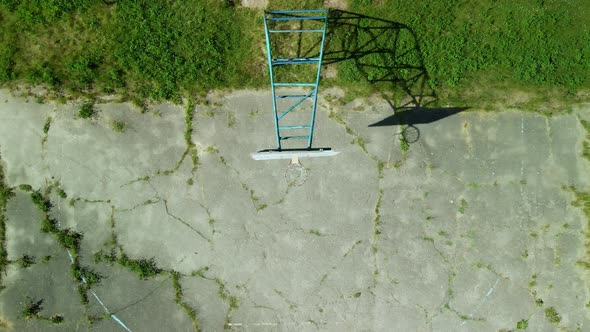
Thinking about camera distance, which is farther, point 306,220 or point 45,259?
point 306,220

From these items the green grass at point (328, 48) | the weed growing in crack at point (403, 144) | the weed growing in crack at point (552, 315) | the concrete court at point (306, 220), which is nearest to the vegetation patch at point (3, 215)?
the concrete court at point (306, 220)

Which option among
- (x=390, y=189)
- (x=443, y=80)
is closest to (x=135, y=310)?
(x=390, y=189)

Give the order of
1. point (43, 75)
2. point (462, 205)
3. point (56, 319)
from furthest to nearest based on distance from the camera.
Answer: point (462, 205)
point (56, 319)
point (43, 75)

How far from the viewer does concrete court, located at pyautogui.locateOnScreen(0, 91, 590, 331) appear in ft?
26.6

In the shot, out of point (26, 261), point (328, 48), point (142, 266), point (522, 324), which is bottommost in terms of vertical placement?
point (522, 324)

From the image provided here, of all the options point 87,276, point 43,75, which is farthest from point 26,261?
point 43,75

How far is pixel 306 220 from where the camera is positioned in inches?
322

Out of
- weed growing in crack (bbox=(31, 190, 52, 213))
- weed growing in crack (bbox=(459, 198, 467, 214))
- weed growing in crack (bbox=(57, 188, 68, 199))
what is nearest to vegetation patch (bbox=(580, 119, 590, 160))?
weed growing in crack (bbox=(459, 198, 467, 214))

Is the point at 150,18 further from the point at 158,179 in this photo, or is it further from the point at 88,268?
the point at 88,268

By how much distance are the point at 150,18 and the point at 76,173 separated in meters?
3.13

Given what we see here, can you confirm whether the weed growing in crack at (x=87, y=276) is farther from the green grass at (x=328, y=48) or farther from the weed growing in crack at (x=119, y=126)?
the green grass at (x=328, y=48)

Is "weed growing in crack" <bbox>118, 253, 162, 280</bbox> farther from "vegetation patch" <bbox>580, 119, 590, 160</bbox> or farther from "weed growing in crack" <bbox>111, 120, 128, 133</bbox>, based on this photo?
"vegetation patch" <bbox>580, 119, 590, 160</bbox>

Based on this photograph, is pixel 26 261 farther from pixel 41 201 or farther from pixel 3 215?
pixel 41 201


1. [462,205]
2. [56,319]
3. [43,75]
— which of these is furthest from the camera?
[462,205]
